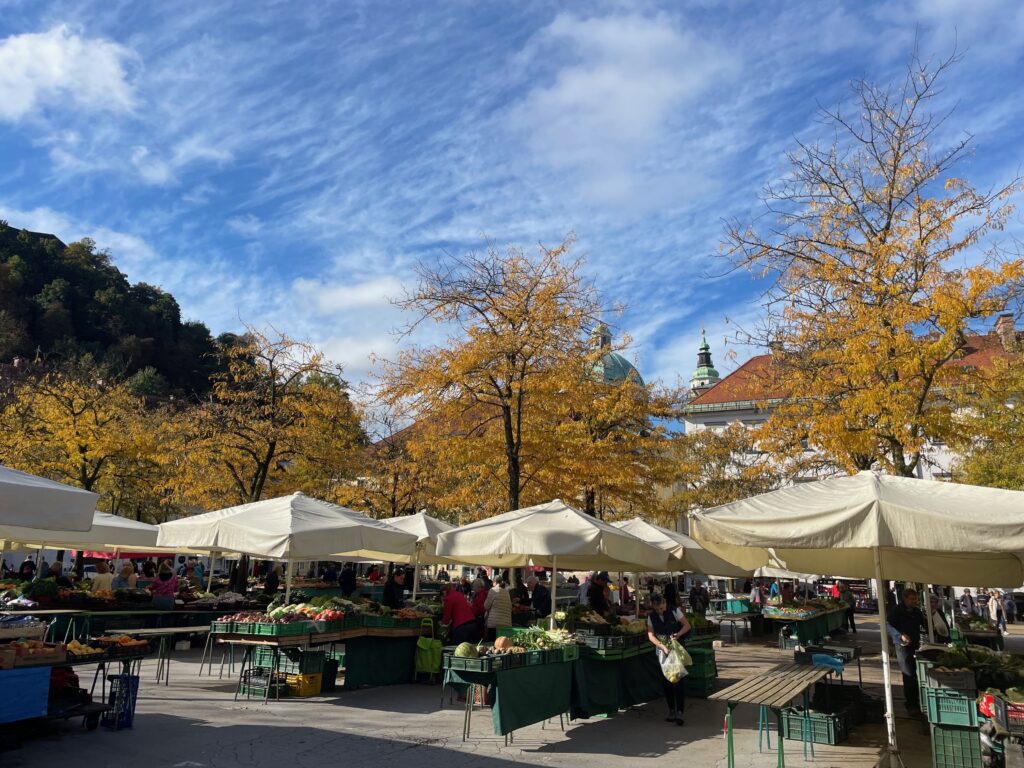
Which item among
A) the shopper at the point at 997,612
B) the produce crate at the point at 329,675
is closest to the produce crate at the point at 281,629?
the produce crate at the point at 329,675

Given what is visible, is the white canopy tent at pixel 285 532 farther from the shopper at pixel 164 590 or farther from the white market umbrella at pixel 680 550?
the white market umbrella at pixel 680 550

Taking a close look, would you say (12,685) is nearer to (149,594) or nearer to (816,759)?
(816,759)

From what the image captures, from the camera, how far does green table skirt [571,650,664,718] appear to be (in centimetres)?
909

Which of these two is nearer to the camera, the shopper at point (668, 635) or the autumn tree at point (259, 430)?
the shopper at point (668, 635)

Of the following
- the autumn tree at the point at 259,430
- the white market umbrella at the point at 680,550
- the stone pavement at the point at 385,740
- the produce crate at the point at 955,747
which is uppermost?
the autumn tree at the point at 259,430

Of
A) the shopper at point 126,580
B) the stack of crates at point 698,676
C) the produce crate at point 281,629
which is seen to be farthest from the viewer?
the shopper at point 126,580

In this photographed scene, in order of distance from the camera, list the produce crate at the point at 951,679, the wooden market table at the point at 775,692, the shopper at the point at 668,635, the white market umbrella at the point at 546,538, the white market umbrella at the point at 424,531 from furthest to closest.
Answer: the white market umbrella at the point at 424,531
the white market umbrella at the point at 546,538
the shopper at the point at 668,635
the wooden market table at the point at 775,692
the produce crate at the point at 951,679

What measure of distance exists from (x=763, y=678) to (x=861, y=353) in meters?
6.35

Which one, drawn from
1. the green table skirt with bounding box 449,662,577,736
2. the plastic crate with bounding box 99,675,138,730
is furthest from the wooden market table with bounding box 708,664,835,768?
the plastic crate with bounding box 99,675,138,730

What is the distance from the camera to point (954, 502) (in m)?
6.19

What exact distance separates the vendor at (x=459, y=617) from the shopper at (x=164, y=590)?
712 cm

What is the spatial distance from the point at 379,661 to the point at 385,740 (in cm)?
388

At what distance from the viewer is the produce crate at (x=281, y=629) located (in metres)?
10.0

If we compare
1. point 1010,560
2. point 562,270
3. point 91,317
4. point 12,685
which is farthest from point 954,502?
point 91,317
